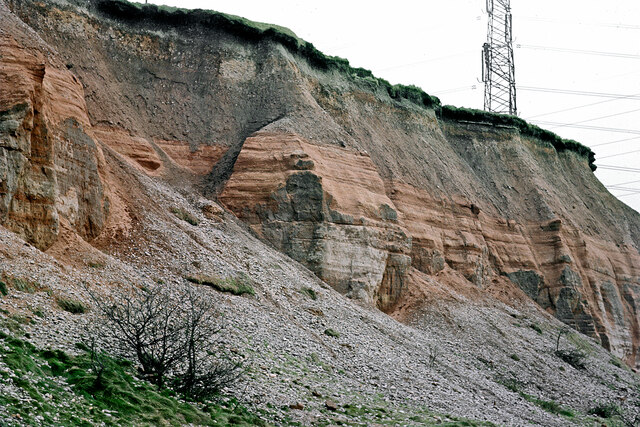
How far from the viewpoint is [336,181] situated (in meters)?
33.0

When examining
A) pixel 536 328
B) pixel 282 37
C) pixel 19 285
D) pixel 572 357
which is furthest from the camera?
pixel 282 37

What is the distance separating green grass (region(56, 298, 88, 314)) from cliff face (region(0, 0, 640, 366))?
374 cm

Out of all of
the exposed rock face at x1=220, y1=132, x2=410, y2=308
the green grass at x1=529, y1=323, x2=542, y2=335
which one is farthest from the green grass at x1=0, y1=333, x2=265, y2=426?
the green grass at x1=529, y1=323, x2=542, y2=335

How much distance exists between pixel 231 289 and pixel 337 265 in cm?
824

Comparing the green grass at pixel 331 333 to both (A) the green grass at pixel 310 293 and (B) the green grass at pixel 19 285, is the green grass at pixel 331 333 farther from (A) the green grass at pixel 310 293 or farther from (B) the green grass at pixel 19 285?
(B) the green grass at pixel 19 285

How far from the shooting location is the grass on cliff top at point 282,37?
117ft

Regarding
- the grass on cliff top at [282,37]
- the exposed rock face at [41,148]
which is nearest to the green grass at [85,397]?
the exposed rock face at [41,148]

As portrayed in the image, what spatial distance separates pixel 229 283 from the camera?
23.5 meters

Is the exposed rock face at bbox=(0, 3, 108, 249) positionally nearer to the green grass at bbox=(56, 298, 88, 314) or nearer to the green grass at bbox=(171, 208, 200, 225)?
the green grass at bbox=(56, 298, 88, 314)

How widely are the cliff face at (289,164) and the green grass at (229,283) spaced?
3730mm

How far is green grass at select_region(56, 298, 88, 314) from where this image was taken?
16219mm

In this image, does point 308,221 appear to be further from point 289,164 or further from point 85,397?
point 85,397

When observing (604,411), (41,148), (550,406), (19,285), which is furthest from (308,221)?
(19,285)

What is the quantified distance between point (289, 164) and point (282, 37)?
982 centimetres
